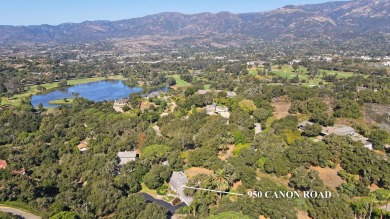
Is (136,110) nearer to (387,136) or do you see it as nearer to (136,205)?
(136,205)

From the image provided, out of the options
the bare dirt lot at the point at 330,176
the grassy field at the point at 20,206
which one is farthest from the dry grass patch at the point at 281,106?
the grassy field at the point at 20,206

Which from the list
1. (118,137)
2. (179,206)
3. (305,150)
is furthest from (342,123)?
(118,137)

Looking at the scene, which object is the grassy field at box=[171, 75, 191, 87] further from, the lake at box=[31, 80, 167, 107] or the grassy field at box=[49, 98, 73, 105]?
the grassy field at box=[49, 98, 73, 105]

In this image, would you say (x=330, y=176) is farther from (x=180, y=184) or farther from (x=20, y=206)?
(x=20, y=206)

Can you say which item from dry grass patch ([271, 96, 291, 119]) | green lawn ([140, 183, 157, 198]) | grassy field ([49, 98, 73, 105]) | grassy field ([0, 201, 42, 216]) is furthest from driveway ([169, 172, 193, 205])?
grassy field ([49, 98, 73, 105])

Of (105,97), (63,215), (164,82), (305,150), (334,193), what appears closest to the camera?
(63,215)

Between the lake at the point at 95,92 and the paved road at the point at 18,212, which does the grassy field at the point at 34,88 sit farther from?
the paved road at the point at 18,212

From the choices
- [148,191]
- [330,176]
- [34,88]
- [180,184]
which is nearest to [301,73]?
[330,176]
